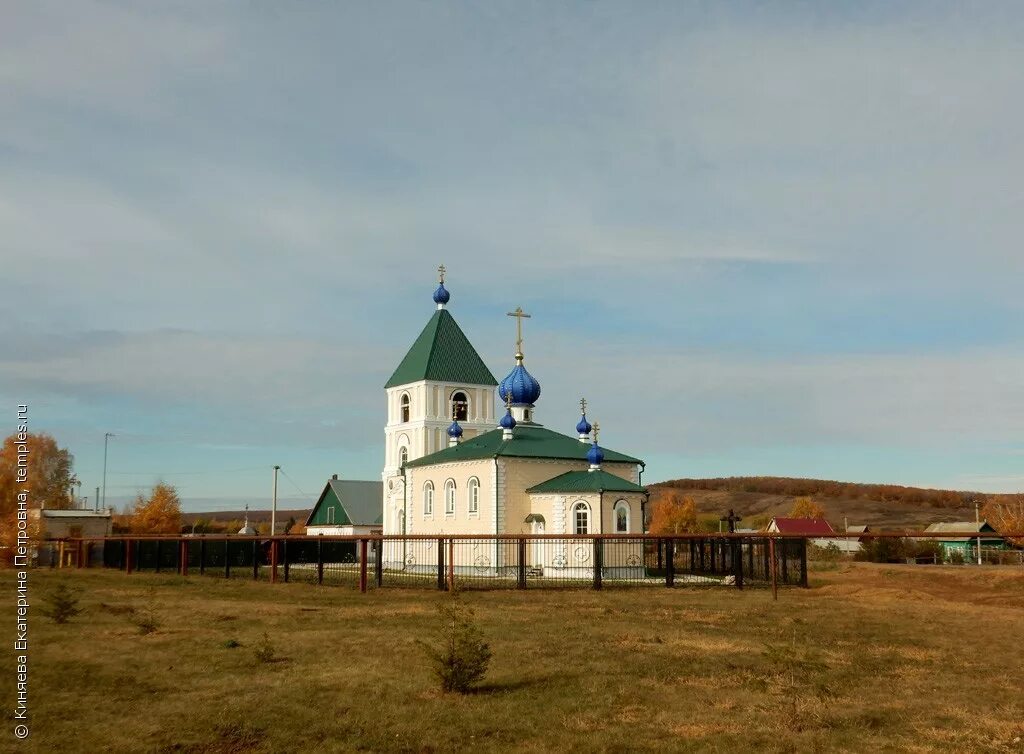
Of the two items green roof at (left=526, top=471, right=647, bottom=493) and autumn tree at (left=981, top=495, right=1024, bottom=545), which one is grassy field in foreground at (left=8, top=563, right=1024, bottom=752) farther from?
autumn tree at (left=981, top=495, right=1024, bottom=545)

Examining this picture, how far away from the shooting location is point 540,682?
1107cm

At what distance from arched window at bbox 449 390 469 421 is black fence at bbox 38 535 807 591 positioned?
6.55 meters

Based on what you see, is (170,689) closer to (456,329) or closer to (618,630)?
(618,630)

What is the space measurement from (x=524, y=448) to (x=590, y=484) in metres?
3.50

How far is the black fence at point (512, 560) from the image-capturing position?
81.9ft

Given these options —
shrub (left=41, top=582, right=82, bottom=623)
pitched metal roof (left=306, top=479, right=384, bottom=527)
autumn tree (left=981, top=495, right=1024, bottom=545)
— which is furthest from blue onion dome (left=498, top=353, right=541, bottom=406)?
autumn tree (left=981, top=495, right=1024, bottom=545)

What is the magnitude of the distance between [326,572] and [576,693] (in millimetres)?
27512

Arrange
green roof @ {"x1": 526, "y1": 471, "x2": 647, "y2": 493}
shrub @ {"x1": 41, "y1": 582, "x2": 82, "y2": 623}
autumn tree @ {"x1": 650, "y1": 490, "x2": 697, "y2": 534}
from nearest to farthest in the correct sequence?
shrub @ {"x1": 41, "y1": 582, "x2": 82, "y2": 623}
green roof @ {"x1": 526, "y1": 471, "x2": 647, "y2": 493}
autumn tree @ {"x1": 650, "y1": 490, "x2": 697, "y2": 534}


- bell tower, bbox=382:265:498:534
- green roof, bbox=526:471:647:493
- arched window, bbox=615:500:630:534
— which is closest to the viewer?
green roof, bbox=526:471:647:493

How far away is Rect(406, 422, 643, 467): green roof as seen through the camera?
3581 cm

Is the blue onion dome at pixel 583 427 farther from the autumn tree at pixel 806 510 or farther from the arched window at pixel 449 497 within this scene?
the autumn tree at pixel 806 510

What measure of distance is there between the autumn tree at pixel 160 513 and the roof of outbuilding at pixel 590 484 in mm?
32049

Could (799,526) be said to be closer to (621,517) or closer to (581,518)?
(621,517)

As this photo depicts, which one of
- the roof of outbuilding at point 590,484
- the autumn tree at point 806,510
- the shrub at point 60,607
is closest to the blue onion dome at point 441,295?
the roof of outbuilding at point 590,484
